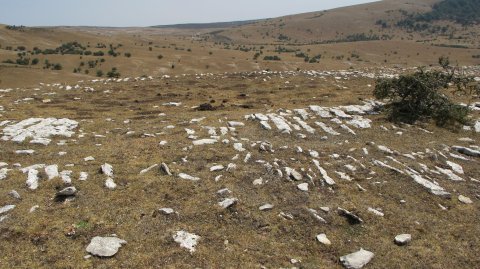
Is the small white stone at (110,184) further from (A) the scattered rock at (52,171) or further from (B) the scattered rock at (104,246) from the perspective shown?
(B) the scattered rock at (104,246)

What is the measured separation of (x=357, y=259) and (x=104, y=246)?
18.3 feet

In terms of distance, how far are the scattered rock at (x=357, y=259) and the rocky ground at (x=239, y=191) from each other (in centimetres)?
2

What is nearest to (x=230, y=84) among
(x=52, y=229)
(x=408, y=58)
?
(x=52, y=229)

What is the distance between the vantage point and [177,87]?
31.9 m

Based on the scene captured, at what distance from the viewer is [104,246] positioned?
29.0 feet

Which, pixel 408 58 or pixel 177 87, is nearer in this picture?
pixel 177 87

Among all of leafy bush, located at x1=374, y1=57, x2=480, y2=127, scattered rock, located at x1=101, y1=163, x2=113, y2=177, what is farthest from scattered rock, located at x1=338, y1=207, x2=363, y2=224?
leafy bush, located at x1=374, y1=57, x2=480, y2=127

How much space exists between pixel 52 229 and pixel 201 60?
4038 centimetres

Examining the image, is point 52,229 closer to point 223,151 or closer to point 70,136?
point 223,151

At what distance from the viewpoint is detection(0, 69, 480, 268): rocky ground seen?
8898 mm

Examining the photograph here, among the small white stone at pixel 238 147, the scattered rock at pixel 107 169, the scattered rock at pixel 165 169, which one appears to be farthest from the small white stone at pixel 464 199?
the scattered rock at pixel 107 169

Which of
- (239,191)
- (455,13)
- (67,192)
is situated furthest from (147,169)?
(455,13)

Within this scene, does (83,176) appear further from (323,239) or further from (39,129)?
(323,239)

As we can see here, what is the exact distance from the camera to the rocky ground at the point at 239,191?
890cm
